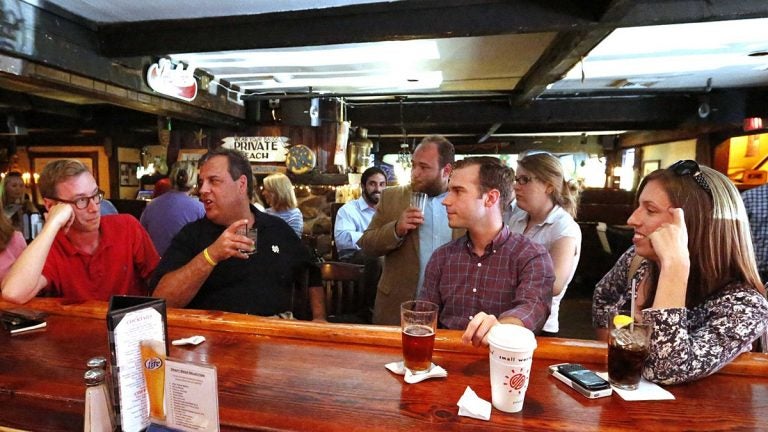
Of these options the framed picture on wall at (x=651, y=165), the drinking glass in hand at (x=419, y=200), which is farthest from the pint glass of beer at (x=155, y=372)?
the framed picture on wall at (x=651, y=165)

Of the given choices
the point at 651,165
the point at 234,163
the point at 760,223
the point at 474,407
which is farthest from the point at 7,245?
the point at 651,165

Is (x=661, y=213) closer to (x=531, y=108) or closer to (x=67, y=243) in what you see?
(x=67, y=243)

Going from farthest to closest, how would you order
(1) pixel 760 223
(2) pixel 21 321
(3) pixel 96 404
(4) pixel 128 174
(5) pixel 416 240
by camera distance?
(4) pixel 128 174 < (1) pixel 760 223 < (5) pixel 416 240 < (2) pixel 21 321 < (3) pixel 96 404

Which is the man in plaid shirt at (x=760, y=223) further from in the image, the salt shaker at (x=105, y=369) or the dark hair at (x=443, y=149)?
the salt shaker at (x=105, y=369)

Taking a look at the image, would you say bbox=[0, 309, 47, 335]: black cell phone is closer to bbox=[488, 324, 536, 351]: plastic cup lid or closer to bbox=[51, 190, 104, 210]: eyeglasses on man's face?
bbox=[51, 190, 104, 210]: eyeglasses on man's face

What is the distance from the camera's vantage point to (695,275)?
1344mm

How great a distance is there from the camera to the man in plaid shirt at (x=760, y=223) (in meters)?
3.48

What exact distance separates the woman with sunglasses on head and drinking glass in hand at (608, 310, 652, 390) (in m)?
0.04

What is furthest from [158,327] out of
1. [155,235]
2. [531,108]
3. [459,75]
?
[531,108]

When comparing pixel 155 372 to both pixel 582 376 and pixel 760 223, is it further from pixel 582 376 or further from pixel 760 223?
pixel 760 223

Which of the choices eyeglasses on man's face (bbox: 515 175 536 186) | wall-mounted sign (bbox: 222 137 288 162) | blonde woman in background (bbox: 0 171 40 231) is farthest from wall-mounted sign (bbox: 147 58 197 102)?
eyeglasses on man's face (bbox: 515 175 536 186)

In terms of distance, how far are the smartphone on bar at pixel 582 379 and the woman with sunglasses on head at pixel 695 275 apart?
15cm

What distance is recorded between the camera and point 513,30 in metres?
2.79

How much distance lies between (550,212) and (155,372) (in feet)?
6.95
